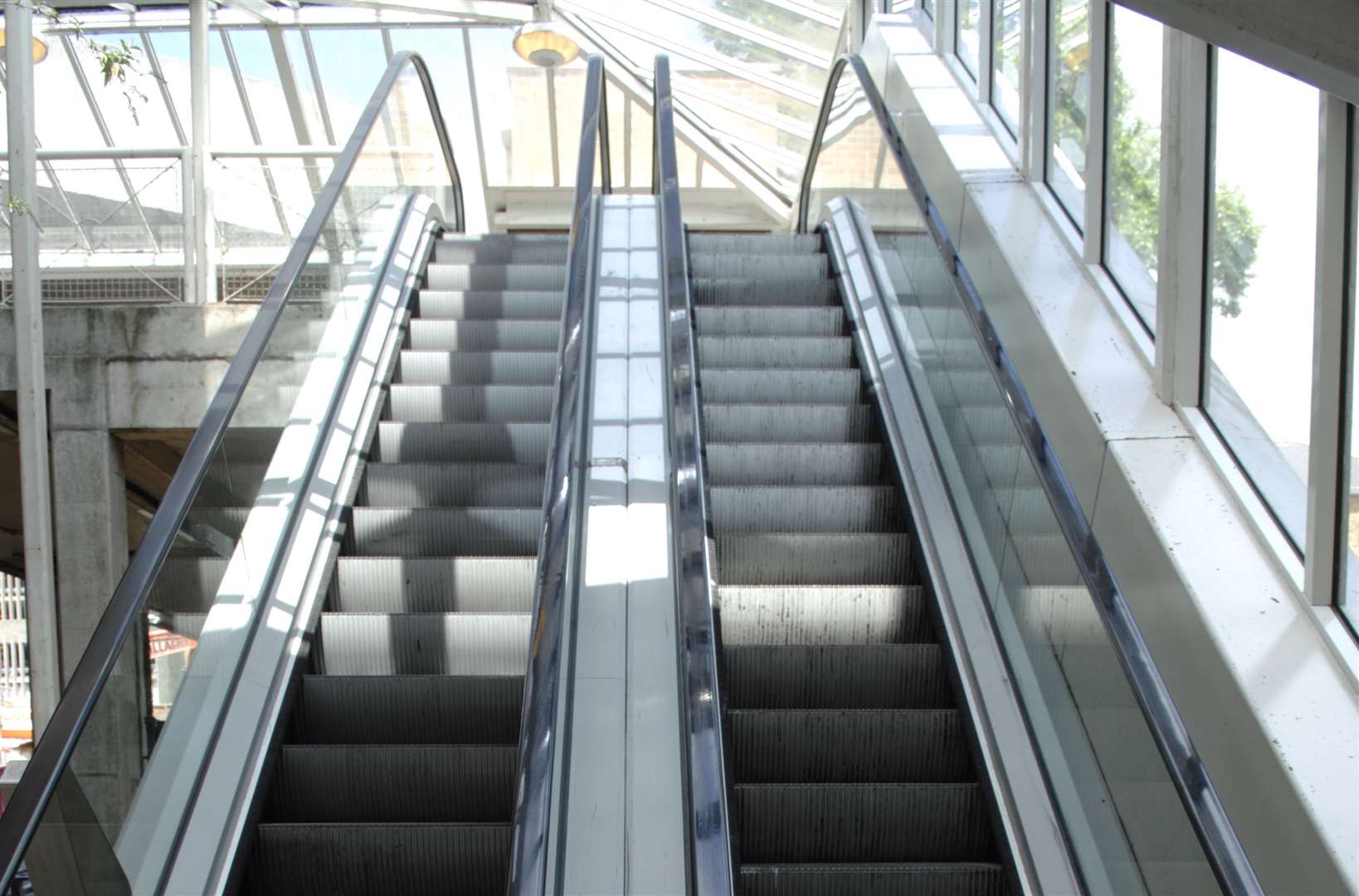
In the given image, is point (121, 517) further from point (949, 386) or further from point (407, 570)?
point (949, 386)

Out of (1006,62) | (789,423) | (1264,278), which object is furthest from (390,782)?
(1006,62)

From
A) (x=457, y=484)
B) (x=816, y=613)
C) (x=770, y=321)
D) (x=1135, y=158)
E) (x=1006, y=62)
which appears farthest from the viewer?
(x=1006, y=62)

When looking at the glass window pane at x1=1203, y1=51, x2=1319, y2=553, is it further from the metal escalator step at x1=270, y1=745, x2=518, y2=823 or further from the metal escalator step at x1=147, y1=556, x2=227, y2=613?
the metal escalator step at x1=147, y1=556, x2=227, y2=613

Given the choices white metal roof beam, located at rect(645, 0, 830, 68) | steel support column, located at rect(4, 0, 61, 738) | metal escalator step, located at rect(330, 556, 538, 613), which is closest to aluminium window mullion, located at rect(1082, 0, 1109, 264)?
metal escalator step, located at rect(330, 556, 538, 613)

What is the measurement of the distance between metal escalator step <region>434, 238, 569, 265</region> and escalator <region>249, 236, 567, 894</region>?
1.77 m

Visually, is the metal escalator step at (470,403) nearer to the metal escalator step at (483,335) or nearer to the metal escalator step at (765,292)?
the metal escalator step at (483,335)

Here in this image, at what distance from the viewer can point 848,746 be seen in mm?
3811

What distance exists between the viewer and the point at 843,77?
8.20 meters

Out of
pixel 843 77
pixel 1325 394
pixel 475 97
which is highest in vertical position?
pixel 475 97

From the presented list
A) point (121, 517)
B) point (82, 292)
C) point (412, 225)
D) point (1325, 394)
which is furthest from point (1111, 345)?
point (82, 292)

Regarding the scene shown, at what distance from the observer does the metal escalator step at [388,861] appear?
3.53 metres

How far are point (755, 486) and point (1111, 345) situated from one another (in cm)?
145

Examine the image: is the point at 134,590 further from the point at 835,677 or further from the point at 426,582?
the point at 835,677

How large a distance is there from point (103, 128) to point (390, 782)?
13.7 meters
